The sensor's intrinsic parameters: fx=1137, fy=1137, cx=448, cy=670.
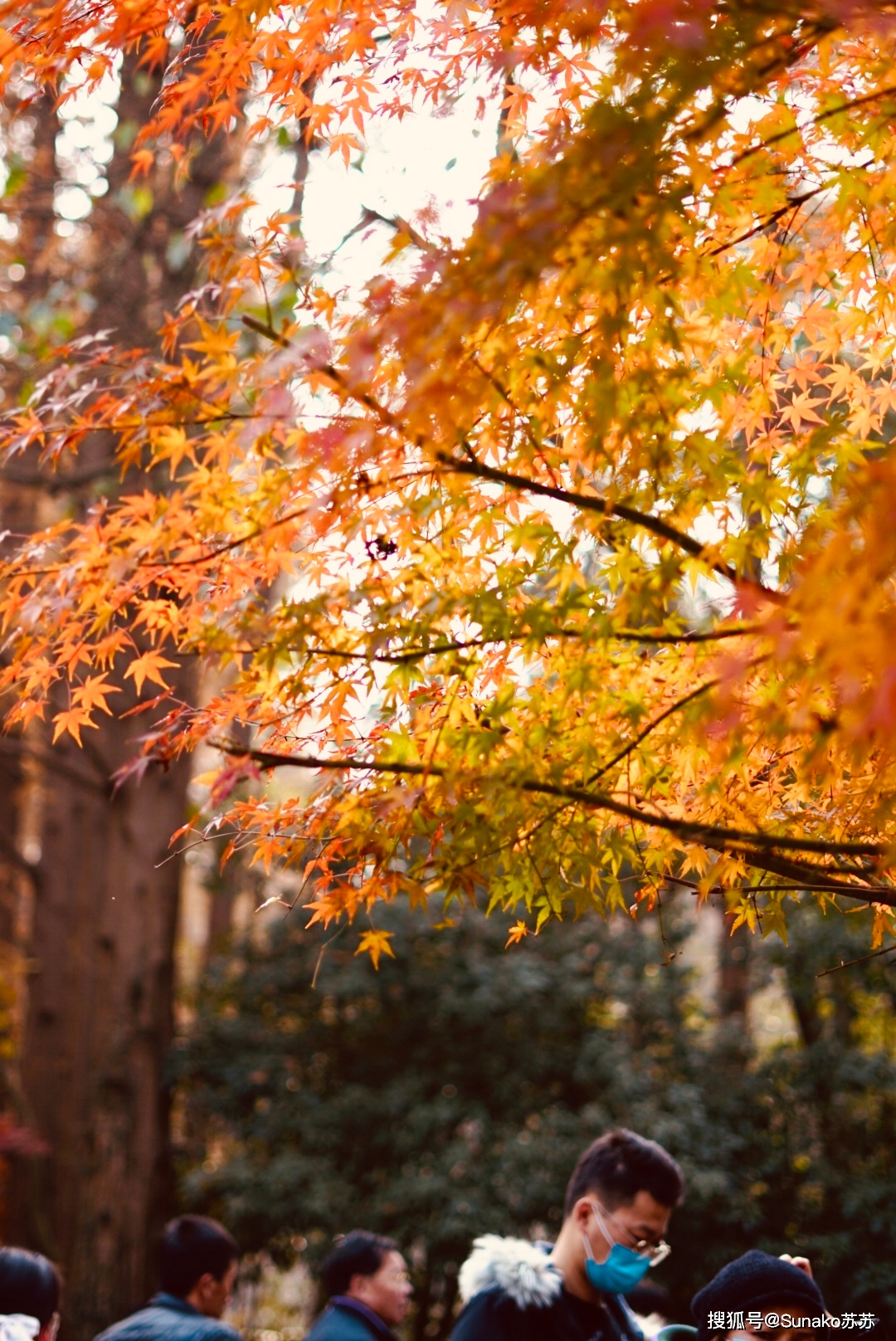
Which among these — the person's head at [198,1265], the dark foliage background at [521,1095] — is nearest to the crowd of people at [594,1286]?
the person's head at [198,1265]

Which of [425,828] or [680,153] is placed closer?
[680,153]

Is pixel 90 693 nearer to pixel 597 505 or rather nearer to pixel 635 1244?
pixel 597 505

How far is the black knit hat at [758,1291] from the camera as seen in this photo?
115 inches

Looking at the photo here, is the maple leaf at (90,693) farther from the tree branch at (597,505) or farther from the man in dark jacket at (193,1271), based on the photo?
the man in dark jacket at (193,1271)

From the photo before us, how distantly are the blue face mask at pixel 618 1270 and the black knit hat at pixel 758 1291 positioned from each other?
250mm

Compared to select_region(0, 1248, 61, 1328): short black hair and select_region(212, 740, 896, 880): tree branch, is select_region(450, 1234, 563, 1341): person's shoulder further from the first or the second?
select_region(212, 740, 896, 880): tree branch

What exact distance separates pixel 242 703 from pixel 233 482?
478mm

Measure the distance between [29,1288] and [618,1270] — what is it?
167 centimetres

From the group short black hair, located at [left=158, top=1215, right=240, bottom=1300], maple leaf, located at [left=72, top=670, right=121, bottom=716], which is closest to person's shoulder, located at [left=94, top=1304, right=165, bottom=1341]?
short black hair, located at [left=158, top=1215, right=240, bottom=1300]

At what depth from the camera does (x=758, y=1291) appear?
9.58ft

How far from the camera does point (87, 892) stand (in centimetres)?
943

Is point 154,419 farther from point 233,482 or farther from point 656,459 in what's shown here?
point 656,459

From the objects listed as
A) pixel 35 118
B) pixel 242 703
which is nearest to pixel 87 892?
pixel 35 118

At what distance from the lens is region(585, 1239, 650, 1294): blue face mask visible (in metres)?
3.23
